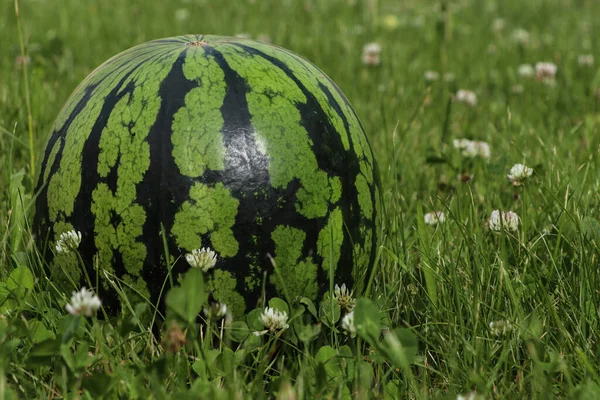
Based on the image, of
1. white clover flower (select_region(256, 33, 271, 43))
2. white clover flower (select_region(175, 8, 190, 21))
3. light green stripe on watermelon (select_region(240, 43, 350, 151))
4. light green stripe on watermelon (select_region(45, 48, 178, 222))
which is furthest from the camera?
white clover flower (select_region(175, 8, 190, 21))

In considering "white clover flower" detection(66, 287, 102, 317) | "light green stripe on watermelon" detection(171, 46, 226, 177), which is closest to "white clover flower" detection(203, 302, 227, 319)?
"white clover flower" detection(66, 287, 102, 317)

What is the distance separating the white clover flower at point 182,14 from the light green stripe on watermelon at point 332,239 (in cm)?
580

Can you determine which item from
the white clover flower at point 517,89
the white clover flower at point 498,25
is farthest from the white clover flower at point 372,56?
the white clover flower at point 498,25

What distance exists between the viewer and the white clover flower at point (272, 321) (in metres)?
2.08

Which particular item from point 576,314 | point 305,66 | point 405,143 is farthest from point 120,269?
point 405,143

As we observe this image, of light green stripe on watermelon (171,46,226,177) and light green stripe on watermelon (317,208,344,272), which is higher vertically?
light green stripe on watermelon (171,46,226,177)

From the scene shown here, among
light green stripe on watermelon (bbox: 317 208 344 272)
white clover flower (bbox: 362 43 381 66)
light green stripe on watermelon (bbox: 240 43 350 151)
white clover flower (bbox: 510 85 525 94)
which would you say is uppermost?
light green stripe on watermelon (bbox: 240 43 350 151)

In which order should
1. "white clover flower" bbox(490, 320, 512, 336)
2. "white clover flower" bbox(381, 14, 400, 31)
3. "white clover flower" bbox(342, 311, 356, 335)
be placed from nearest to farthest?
"white clover flower" bbox(342, 311, 356, 335) < "white clover flower" bbox(490, 320, 512, 336) < "white clover flower" bbox(381, 14, 400, 31)

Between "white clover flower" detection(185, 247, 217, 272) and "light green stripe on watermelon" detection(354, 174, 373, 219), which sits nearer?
"white clover flower" detection(185, 247, 217, 272)

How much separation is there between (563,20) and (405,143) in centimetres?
624

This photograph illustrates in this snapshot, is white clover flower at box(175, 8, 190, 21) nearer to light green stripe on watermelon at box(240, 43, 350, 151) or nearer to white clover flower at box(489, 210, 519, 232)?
light green stripe on watermelon at box(240, 43, 350, 151)

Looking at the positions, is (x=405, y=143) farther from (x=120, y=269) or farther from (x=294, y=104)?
(x=120, y=269)

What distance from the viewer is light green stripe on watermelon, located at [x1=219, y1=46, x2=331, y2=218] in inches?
84.6

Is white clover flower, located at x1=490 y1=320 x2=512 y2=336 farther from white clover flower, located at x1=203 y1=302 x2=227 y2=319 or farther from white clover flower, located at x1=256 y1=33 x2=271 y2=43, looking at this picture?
white clover flower, located at x1=256 y1=33 x2=271 y2=43
